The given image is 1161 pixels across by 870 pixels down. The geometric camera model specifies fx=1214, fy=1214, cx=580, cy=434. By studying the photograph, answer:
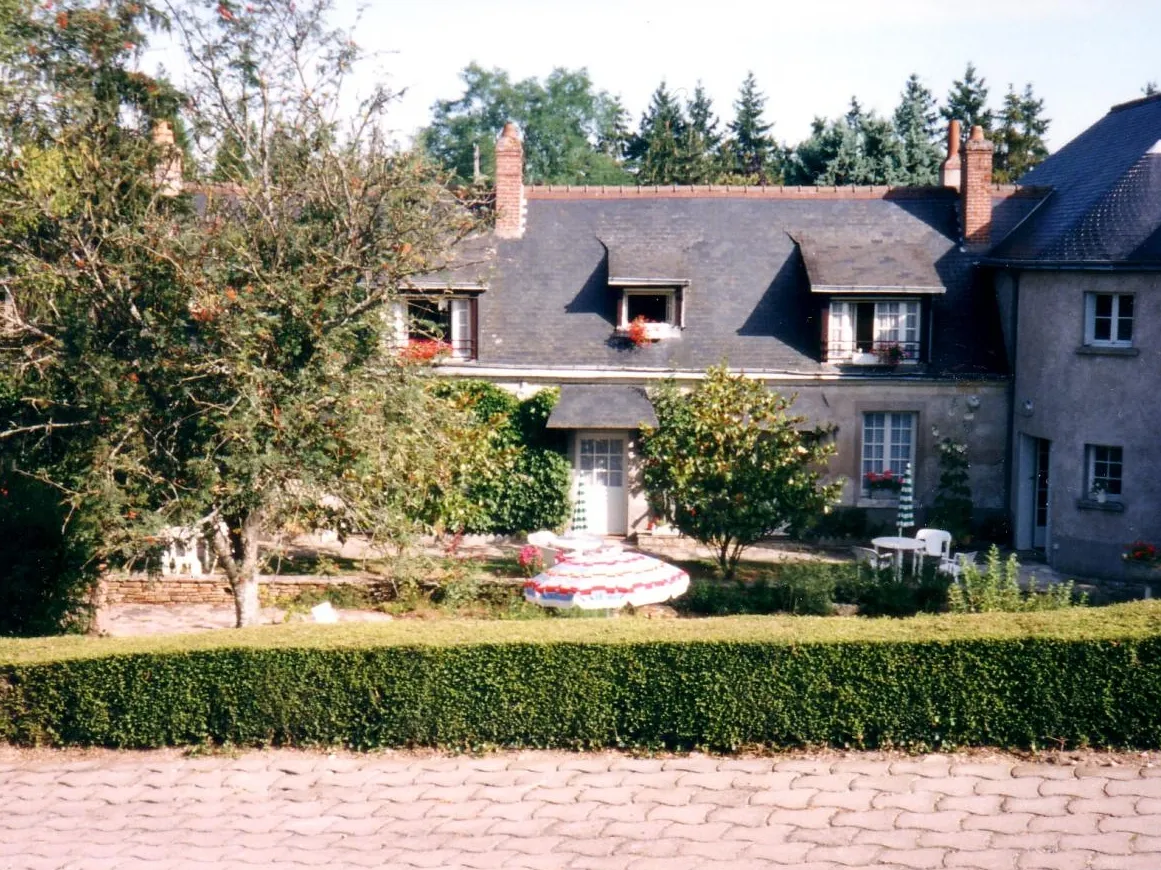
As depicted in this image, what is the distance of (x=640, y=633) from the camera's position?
1255cm

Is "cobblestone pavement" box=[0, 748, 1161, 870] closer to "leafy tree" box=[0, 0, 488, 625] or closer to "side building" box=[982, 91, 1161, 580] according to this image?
"leafy tree" box=[0, 0, 488, 625]

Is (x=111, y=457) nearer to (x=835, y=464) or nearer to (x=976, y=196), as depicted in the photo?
(x=835, y=464)

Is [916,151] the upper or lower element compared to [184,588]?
upper

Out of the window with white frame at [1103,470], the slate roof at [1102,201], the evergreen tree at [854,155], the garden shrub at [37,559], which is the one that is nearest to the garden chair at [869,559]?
the window with white frame at [1103,470]

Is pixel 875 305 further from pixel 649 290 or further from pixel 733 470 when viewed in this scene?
pixel 733 470

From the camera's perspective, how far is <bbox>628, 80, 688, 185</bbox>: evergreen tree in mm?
62219

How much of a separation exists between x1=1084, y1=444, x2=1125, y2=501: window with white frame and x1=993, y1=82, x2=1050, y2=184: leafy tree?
126ft

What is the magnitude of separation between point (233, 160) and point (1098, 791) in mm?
11755

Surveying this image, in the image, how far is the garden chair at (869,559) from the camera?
20369 millimetres

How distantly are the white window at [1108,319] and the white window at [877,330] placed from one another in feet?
12.6

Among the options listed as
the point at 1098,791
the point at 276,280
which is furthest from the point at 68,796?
the point at 1098,791

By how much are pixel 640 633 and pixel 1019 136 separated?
5187 centimetres

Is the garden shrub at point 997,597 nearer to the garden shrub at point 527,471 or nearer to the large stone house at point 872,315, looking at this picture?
the large stone house at point 872,315

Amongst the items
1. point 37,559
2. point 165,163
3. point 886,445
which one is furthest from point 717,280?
point 37,559
